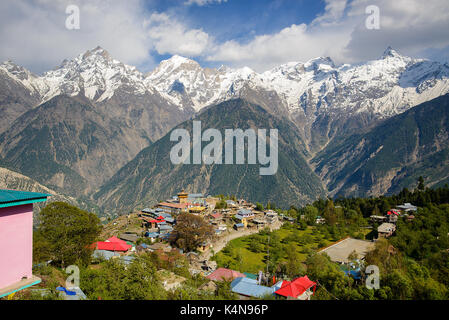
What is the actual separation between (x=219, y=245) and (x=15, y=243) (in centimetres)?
4183

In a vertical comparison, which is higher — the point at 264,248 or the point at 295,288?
the point at 295,288

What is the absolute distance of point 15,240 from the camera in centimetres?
632

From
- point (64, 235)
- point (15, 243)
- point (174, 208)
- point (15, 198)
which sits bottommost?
point (174, 208)

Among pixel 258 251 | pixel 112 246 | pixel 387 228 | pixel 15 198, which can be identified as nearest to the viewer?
pixel 15 198

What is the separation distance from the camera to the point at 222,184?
198250mm

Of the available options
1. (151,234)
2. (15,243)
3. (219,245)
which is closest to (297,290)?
(15,243)

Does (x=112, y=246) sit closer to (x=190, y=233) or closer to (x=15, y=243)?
(x=190, y=233)

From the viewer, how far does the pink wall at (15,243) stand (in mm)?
6117

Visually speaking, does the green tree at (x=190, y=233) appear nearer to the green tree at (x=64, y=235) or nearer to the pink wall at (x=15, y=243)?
the green tree at (x=64, y=235)

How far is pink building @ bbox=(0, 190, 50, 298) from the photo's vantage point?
609cm

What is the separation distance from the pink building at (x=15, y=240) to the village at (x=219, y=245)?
7479 mm

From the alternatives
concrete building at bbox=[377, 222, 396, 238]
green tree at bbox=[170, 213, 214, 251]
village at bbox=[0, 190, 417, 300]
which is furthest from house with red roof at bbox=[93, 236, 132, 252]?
concrete building at bbox=[377, 222, 396, 238]

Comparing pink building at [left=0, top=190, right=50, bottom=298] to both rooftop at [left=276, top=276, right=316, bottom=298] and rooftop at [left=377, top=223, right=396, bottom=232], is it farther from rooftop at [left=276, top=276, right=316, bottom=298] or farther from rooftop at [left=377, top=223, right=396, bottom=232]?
rooftop at [left=377, top=223, right=396, bottom=232]

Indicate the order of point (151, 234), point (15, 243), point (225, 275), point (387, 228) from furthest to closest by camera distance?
point (151, 234), point (387, 228), point (225, 275), point (15, 243)
